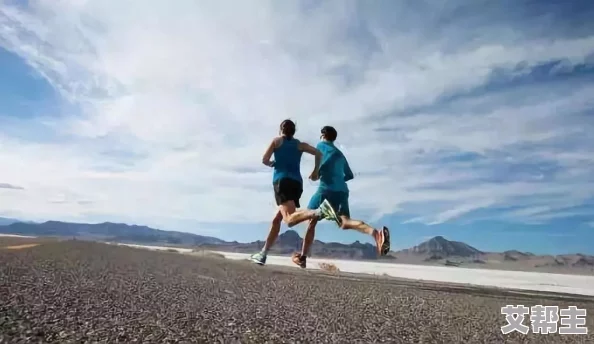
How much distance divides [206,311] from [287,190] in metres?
4.17

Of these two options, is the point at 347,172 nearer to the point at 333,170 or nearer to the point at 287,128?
the point at 333,170

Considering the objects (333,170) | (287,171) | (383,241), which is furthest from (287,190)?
(383,241)

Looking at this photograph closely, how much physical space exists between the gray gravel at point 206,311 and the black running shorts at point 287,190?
1902 millimetres

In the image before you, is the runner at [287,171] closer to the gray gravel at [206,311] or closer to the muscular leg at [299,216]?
the muscular leg at [299,216]

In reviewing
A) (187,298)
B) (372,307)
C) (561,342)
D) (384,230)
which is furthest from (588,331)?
(187,298)

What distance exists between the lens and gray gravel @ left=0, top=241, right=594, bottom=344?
2.54m

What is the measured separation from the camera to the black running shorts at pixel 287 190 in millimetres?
7402

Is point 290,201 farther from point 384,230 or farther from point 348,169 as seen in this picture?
point 384,230

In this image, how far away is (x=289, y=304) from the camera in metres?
4.07

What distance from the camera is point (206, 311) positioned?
330cm

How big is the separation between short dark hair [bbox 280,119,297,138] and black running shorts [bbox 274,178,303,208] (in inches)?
26.8

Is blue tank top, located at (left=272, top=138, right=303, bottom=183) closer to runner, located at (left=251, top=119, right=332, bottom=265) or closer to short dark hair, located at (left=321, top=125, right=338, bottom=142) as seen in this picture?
runner, located at (left=251, top=119, right=332, bottom=265)

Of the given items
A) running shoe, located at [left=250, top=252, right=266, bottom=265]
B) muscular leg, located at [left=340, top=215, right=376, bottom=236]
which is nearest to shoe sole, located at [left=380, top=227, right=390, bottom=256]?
muscular leg, located at [left=340, top=215, right=376, bottom=236]

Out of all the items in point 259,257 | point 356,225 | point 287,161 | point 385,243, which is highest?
point 287,161
